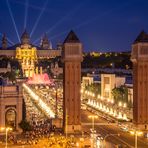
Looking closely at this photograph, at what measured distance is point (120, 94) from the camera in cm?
6353

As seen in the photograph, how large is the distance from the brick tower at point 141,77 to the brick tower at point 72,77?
5412 mm

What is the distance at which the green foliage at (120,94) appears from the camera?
205 ft

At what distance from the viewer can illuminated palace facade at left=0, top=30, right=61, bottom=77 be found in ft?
541

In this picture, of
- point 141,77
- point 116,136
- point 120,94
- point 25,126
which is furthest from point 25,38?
point 116,136

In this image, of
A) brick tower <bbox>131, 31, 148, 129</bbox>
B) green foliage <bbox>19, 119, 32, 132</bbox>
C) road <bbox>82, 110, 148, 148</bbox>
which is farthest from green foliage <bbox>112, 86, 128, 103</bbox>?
green foliage <bbox>19, 119, 32, 132</bbox>

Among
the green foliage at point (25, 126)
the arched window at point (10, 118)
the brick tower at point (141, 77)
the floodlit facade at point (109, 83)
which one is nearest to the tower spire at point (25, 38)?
the floodlit facade at point (109, 83)

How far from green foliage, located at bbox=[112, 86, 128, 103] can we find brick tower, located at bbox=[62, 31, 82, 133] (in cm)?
1613

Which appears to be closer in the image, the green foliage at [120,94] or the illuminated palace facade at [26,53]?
the green foliage at [120,94]

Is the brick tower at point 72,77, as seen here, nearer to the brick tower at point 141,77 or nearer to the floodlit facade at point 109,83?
the brick tower at point 141,77

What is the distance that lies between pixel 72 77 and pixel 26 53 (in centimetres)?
13195

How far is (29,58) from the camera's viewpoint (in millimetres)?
174375

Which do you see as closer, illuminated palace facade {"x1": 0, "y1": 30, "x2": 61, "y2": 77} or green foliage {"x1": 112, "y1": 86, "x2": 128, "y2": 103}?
green foliage {"x1": 112, "y1": 86, "x2": 128, "y2": 103}

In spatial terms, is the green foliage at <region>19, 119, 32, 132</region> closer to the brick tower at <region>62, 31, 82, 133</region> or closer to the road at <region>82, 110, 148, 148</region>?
the brick tower at <region>62, 31, 82, 133</region>

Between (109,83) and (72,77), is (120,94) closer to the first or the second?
(109,83)
